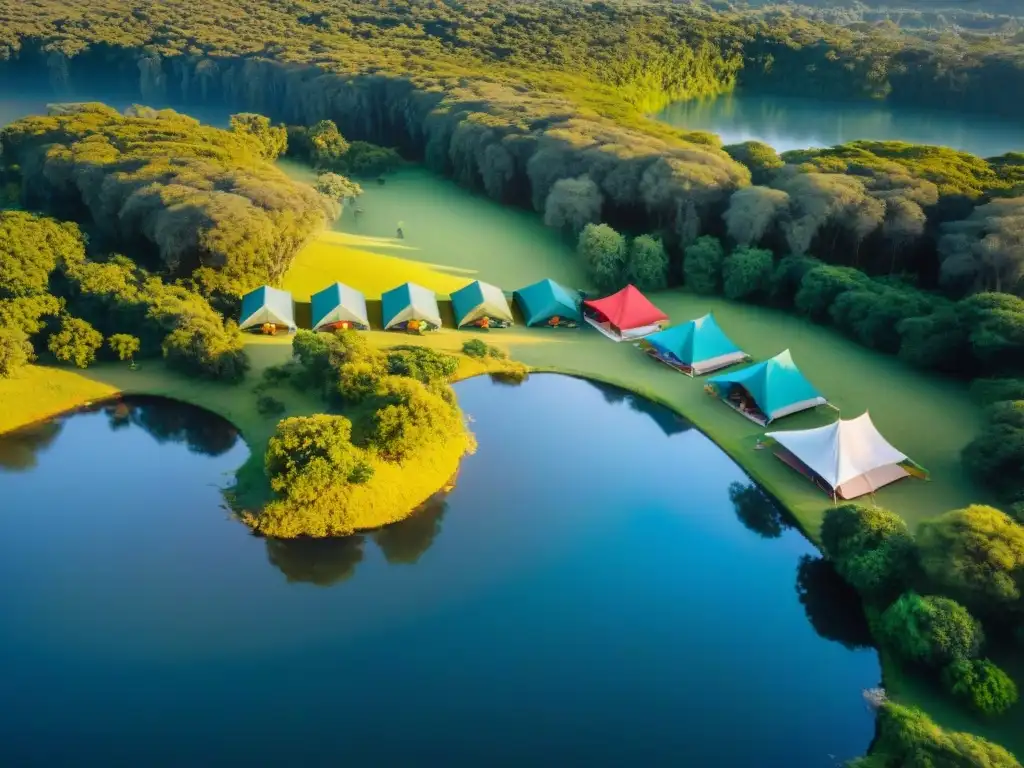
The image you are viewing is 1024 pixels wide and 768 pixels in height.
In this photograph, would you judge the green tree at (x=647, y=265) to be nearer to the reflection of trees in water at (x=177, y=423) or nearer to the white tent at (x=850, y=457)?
the white tent at (x=850, y=457)

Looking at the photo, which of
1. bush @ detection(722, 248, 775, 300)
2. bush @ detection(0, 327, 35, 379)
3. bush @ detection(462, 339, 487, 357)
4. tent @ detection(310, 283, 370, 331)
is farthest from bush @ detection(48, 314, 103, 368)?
bush @ detection(722, 248, 775, 300)

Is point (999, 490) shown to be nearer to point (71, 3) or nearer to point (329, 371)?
point (329, 371)

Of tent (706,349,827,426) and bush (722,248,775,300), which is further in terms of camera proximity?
bush (722,248,775,300)

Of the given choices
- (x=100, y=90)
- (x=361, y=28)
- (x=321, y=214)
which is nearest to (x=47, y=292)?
(x=321, y=214)

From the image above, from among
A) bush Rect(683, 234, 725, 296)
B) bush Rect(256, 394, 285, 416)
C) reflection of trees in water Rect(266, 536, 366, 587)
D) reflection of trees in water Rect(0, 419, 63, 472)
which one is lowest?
reflection of trees in water Rect(0, 419, 63, 472)

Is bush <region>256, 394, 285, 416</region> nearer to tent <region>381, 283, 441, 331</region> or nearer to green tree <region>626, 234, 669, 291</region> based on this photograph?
tent <region>381, 283, 441, 331</region>

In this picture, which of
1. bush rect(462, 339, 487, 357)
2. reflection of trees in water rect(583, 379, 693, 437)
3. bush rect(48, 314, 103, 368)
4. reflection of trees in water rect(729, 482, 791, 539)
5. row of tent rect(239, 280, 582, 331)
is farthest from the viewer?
row of tent rect(239, 280, 582, 331)

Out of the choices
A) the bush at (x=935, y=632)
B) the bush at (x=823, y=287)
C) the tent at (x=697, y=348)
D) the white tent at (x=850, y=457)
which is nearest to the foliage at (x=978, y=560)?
the bush at (x=935, y=632)
